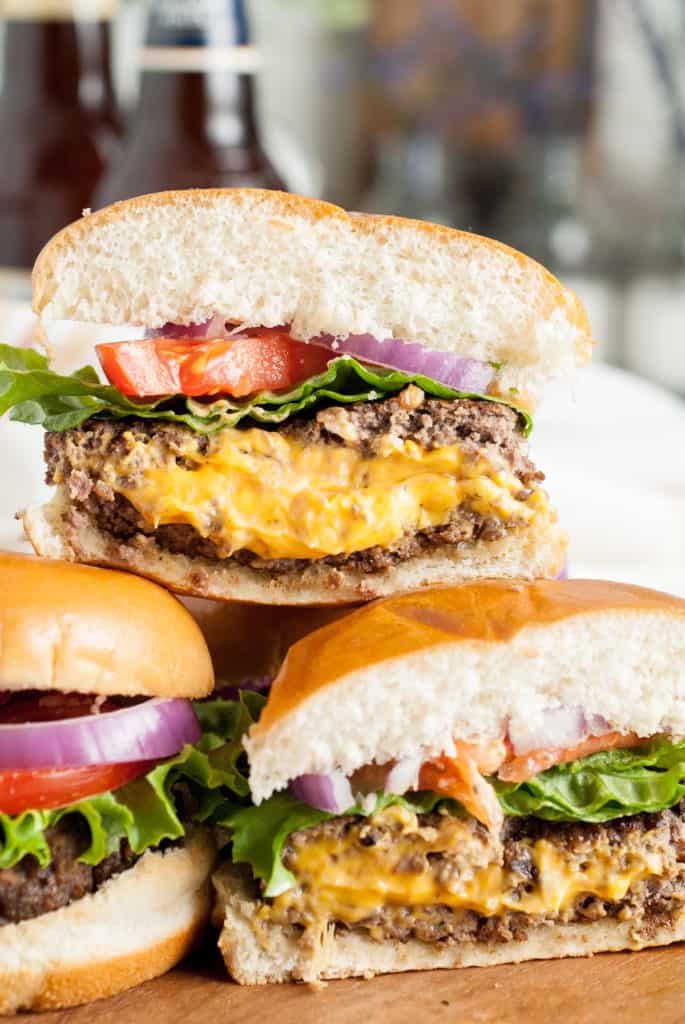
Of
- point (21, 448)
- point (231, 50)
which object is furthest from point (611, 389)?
point (21, 448)

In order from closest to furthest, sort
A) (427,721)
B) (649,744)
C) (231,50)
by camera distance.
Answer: (427,721) → (649,744) → (231,50)

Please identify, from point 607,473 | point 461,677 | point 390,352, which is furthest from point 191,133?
point 461,677

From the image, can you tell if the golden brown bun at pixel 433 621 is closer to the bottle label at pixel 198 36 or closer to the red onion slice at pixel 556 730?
the red onion slice at pixel 556 730

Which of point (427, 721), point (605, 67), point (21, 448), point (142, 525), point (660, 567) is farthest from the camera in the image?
point (605, 67)

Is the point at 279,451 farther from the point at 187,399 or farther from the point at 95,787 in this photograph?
the point at 95,787

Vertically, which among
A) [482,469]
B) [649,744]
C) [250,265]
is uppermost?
[250,265]

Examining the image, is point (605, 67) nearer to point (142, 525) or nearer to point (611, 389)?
point (611, 389)

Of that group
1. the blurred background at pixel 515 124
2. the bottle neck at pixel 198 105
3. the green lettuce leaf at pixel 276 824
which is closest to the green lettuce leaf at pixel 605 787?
the green lettuce leaf at pixel 276 824
